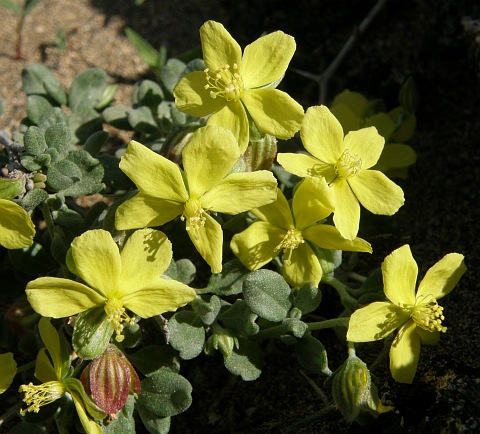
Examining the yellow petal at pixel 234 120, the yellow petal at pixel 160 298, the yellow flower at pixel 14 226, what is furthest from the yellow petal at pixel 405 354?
the yellow flower at pixel 14 226

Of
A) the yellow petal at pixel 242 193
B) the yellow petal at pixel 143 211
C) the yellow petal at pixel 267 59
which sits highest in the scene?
the yellow petal at pixel 267 59

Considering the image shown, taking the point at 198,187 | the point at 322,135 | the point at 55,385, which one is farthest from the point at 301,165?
the point at 55,385

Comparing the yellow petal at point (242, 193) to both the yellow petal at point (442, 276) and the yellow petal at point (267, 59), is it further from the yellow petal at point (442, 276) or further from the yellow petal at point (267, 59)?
the yellow petal at point (442, 276)

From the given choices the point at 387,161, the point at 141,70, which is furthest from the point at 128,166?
the point at 141,70

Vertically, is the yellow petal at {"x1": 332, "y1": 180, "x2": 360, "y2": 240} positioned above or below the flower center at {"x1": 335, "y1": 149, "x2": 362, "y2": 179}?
below

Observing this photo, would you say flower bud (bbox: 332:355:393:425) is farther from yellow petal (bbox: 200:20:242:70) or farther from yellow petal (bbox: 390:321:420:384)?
yellow petal (bbox: 200:20:242:70)

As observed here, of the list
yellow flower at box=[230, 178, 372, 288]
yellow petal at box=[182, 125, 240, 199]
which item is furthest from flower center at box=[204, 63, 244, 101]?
yellow flower at box=[230, 178, 372, 288]

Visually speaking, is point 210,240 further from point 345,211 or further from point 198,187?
point 345,211
